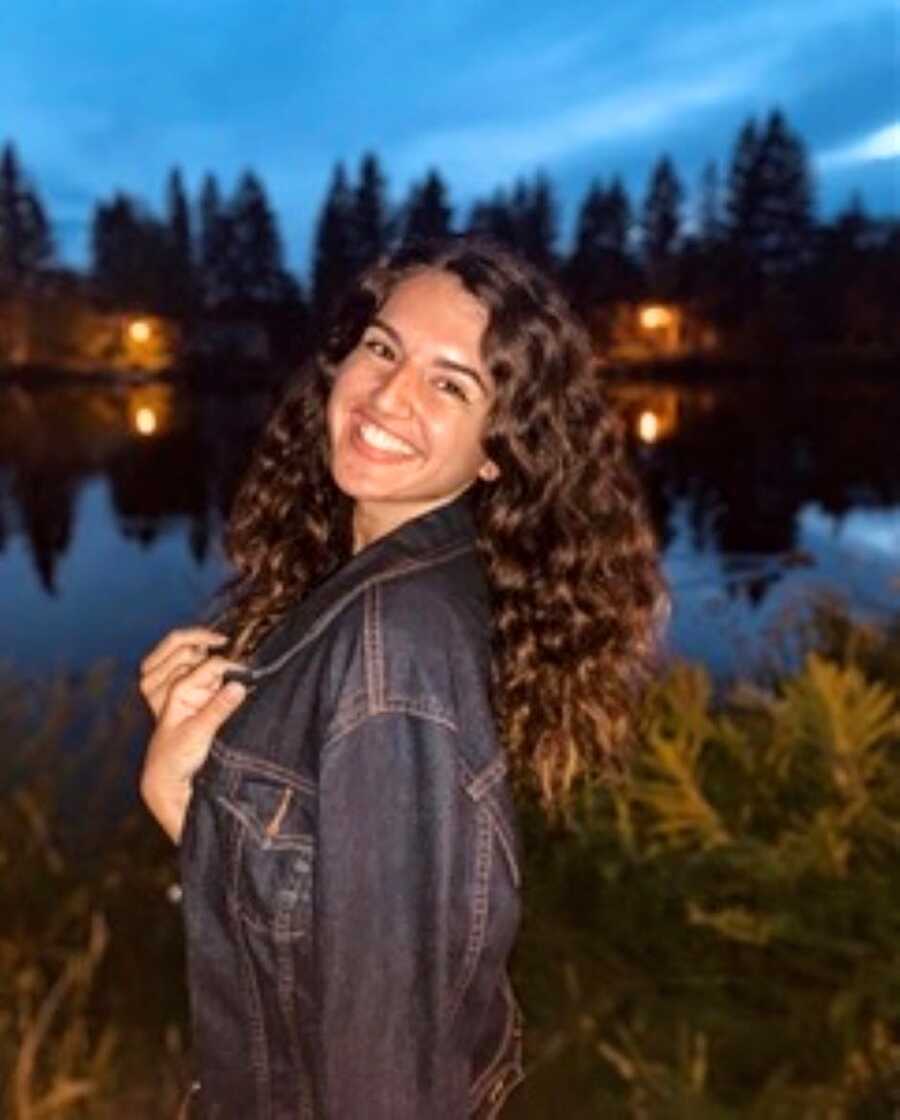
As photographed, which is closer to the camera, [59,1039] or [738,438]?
[59,1039]

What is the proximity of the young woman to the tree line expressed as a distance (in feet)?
237

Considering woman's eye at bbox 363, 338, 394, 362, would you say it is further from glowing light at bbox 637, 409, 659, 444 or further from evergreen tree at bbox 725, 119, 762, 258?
evergreen tree at bbox 725, 119, 762, 258

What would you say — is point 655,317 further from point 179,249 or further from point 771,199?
point 179,249

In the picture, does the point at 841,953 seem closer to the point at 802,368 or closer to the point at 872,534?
the point at 872,534

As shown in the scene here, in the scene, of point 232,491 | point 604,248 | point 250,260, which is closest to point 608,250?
point 604,248

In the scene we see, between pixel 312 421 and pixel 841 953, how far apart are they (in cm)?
387

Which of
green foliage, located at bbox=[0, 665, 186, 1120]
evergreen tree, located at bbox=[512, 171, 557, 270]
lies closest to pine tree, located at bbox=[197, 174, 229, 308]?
evergreen tree, located at bbox=[512, 171, 557, 270]

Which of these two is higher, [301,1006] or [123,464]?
[301,1006]

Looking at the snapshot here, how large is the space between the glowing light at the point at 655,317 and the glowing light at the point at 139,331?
2805 cm

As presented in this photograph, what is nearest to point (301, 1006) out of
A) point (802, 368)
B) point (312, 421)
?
point (312, 421)

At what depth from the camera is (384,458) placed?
Answer: 6.31 feet

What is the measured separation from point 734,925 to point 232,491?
127 feet

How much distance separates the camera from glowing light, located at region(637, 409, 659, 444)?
5584 centimetres

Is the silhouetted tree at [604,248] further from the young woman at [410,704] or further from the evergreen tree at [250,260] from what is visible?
the young woman at [410,704]
